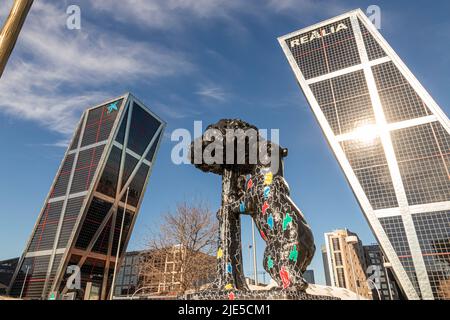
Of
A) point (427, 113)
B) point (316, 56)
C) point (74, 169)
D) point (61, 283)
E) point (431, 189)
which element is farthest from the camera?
point (74, 169)

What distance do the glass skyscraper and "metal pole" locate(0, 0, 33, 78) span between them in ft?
119

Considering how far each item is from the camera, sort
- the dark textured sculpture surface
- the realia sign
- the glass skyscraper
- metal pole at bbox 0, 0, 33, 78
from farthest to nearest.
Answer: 1. the realia sign
2. the glass skyscraper
3. the dark textured sculpture surface
4. metal pole at bbox 0, 0, 33, 78

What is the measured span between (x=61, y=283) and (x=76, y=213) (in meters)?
11.8

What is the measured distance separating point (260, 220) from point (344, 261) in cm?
6686

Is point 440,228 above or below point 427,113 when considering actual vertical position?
below

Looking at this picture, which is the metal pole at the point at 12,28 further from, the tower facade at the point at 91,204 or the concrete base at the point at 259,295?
the tower facade at the point at 91,204

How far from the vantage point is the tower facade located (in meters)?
50.3

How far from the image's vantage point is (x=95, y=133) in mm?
58812

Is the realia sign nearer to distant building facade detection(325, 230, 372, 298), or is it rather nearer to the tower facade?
the tower facade

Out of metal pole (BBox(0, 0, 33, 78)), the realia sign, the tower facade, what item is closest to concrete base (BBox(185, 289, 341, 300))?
metal pole (BBox(0, 0, 33, 78))

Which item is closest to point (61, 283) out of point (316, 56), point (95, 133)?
point (95, 133)

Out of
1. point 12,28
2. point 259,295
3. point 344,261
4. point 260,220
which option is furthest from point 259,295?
point 344,261
